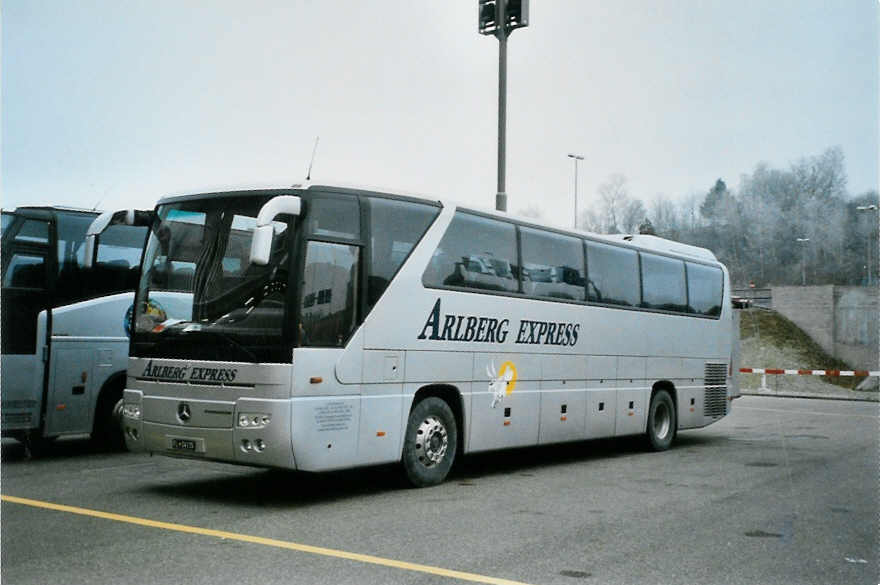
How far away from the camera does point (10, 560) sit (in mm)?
7070

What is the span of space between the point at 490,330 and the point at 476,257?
978mm

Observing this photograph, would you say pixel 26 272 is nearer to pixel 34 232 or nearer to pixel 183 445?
pixel 34 232

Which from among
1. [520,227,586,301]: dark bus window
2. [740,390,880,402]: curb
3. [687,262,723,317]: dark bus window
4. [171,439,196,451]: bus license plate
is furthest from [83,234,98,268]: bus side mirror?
[740,390,880,402]: curb

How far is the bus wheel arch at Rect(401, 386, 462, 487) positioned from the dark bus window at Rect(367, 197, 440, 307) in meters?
1.54

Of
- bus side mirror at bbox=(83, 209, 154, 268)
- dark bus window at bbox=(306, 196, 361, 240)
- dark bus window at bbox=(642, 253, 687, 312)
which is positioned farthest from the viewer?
dark bus window at bbox=(642, 253, 687, 312)

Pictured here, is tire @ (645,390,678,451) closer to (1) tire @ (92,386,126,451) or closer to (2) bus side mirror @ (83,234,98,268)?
(1) tire @ (92,386,126,451)

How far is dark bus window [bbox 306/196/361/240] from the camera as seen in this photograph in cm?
991

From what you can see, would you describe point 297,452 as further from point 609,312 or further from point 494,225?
point 609,312

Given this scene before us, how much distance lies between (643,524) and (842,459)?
23.7 feet

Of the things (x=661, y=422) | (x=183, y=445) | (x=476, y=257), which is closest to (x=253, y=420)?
(x=183, y=445)

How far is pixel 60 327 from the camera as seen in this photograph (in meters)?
13.2

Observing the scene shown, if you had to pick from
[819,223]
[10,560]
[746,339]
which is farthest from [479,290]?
[819,223]

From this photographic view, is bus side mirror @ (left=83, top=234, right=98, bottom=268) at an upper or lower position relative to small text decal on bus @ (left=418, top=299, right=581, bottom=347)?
upper

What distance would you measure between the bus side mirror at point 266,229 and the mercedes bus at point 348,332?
2 centimetres
